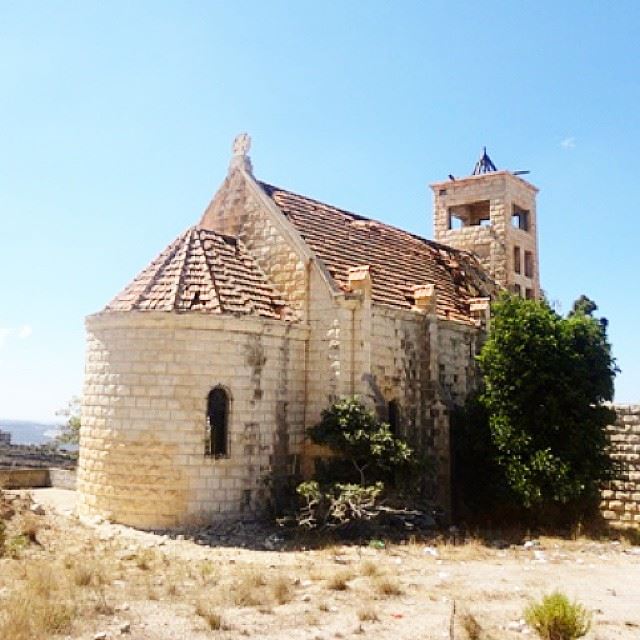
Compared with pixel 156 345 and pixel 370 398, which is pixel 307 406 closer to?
pixel 370 398

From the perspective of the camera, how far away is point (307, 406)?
1711cm

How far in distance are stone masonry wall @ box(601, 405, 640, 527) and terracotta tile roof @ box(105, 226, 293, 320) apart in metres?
9.93

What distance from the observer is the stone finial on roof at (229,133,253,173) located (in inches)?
758

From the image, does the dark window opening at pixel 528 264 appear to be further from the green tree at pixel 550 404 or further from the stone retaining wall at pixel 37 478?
the stone retaining wall at pixel 37 478

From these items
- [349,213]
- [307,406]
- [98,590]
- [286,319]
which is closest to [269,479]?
[307,406]

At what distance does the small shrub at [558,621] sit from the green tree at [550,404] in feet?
28.6

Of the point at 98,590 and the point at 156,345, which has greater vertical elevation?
the point at 156,345

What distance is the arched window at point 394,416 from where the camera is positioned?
59.4 ft

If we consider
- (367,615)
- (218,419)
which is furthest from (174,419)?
(367,615)

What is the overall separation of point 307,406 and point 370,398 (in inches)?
62.6

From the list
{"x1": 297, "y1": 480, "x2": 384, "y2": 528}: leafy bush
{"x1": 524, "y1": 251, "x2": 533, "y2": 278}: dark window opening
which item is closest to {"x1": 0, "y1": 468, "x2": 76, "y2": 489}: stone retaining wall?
{"x1": 297, "y1": 480, "x2": 384, "y2": 528}: leafy bush

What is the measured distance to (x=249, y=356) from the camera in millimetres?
15953

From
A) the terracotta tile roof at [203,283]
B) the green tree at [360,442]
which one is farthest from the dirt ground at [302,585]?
the terracotta tile roof at [203,283]

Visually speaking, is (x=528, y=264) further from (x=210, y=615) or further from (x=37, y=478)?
(x=210, y=615)
